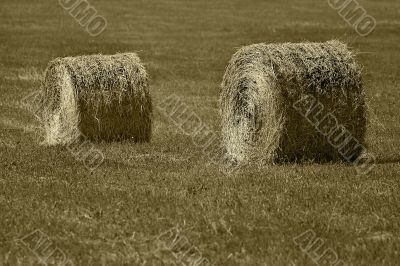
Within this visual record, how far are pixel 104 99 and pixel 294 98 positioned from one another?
13.2ft

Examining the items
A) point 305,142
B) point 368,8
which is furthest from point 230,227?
point 368,8

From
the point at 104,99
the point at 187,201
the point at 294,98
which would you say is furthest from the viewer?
the point at 104,99

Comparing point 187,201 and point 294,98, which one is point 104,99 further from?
point 187,201

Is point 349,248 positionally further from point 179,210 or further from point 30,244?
point 30,244

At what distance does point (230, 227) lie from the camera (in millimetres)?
9352

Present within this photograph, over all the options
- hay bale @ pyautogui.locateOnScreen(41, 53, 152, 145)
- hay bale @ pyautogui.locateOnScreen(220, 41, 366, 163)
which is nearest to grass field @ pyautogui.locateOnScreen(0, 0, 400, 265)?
hay bale @ pyautogui.locateOnScreen(41, 53, 152, 145)

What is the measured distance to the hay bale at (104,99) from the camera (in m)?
15.5

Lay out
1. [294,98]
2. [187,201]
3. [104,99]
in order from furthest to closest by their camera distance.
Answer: [104,99] → [294,98] → [187,201]

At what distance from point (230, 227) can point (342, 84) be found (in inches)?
189

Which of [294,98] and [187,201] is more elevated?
[294,98]

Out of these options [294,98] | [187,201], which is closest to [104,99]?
[294,98]

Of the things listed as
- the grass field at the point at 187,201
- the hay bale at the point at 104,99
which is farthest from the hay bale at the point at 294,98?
the hay bale at the point at 104,99

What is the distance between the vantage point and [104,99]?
15.5 meters

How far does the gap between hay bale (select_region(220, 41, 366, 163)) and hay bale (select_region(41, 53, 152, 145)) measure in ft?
8.49
